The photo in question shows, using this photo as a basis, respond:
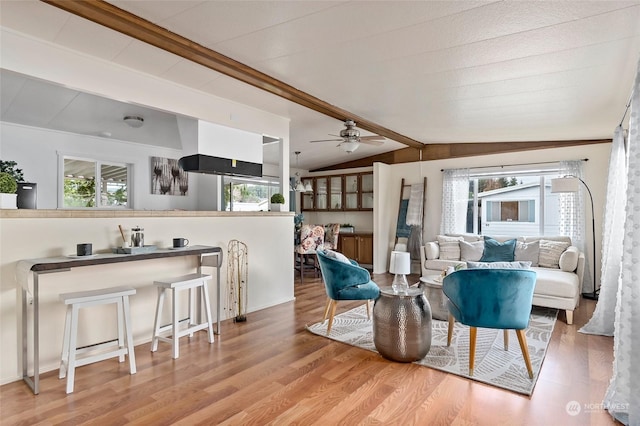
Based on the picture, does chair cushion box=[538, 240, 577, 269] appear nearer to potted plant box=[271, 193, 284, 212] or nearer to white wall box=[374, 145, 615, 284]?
white wall box=[374, 145, 615, 284]

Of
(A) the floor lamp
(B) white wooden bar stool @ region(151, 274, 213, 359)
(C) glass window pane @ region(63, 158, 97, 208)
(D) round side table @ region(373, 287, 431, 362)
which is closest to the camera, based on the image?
(D) round side table @ region(373, 287, 431, 362)

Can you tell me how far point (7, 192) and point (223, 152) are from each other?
1.96m

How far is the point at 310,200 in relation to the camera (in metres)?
8.80

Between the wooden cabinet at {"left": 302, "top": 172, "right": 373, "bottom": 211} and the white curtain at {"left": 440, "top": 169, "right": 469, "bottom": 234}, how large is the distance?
1691 mm

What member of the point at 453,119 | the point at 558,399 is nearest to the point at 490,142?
the point at 453,119

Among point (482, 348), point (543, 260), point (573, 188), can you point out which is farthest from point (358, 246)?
point (482, 348)

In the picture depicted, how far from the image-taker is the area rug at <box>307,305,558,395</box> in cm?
262

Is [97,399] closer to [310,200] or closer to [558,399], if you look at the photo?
[558,399]

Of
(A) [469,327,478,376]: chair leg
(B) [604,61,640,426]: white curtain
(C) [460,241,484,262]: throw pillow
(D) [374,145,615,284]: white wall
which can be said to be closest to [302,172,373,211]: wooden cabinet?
(D) [374,145,615,284]: white wall

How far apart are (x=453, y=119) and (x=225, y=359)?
12.7 ft

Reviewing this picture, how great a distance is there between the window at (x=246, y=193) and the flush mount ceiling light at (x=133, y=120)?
7.60 feet

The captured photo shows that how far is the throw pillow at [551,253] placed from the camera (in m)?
4.87

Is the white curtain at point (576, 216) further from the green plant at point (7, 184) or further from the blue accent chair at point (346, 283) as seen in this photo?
the green plant at point (7, 184)

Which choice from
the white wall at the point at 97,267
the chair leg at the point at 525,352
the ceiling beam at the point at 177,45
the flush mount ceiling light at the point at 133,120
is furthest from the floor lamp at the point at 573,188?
the flush mount ceiling light at the point at 133,120
